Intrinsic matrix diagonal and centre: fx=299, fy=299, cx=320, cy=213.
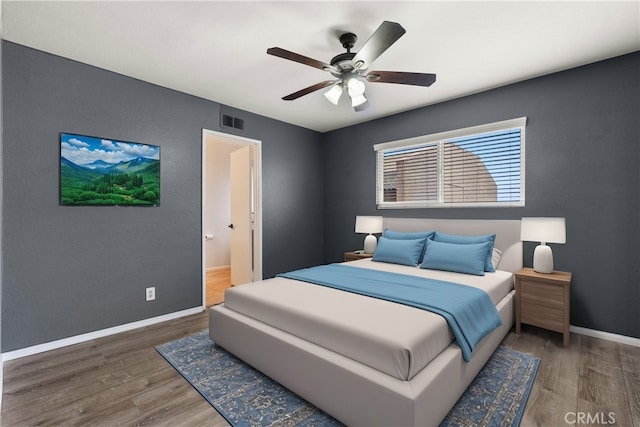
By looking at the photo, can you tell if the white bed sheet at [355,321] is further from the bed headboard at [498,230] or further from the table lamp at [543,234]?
the bed headboard at [498,230]

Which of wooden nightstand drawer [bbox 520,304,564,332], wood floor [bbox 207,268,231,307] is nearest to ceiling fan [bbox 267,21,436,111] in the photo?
wooden nightstand drawer [bbox 520,304,564,332]

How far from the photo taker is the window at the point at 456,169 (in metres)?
3.36

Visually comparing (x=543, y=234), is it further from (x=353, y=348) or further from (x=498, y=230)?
(x=353, y=348)

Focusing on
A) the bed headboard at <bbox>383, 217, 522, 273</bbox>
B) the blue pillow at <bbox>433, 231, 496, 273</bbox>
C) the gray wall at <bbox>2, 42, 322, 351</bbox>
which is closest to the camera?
the gray wall at <bbox>2, 42, 322, 351</bbox>

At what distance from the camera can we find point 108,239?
2979 millimetres

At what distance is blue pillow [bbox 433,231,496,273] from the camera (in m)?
3.06

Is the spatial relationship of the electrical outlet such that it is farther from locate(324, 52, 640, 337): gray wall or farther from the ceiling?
locate(324, 52, 640, 337): gray wall

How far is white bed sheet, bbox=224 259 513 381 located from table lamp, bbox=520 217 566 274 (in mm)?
581

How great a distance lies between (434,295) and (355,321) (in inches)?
28.3

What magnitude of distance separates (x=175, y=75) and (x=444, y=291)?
327 cm

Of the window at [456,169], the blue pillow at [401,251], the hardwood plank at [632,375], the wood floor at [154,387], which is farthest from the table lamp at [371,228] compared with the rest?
the hardwood plank at [632,375]

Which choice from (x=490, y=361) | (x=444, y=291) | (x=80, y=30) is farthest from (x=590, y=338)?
(x=80, y=30)

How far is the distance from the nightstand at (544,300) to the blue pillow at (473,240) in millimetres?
259

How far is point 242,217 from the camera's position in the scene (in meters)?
4.64
